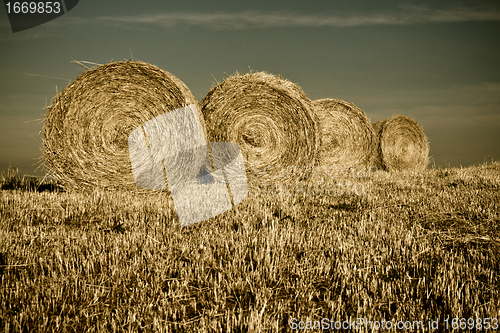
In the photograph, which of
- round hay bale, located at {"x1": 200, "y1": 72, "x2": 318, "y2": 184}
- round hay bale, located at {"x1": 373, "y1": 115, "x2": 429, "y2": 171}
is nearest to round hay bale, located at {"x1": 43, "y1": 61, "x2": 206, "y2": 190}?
round hay bale, located at {"x1": 200, "y1": 72, "x2": 318, "y2": 184}

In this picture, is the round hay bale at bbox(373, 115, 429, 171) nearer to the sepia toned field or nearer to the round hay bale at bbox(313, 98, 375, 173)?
the round hay bale at bbox(313, 98, 375, 173)

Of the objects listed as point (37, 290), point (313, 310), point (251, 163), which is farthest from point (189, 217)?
point (251, 163)

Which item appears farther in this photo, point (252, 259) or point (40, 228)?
point (40, 228)

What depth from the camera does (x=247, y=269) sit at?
119 inches

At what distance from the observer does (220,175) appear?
759cm

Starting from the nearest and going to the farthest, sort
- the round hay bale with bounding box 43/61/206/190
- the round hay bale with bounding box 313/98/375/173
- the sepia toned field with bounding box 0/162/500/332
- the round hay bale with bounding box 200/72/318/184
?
the sepia toned field with bounding box 0/162/500/332 < the round hay bale with bounding box 43/61/206/190 < the round hay bale with bounding box 200/72/318/184 < the round hay bale with bounding box 313/98/375/173

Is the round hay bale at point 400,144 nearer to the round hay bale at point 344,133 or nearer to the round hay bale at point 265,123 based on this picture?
the round hay bale at point 344,133

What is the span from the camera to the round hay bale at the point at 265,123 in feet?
24.8

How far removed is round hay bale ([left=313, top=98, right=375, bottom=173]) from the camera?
36.8ft

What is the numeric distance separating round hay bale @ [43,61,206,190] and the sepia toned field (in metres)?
1.92

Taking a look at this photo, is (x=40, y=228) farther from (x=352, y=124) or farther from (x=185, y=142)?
(x=352, y=124)

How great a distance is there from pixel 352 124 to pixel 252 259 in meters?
8.86

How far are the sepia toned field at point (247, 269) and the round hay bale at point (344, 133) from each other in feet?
19.8

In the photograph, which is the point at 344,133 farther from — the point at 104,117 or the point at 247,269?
the point at 247,269
